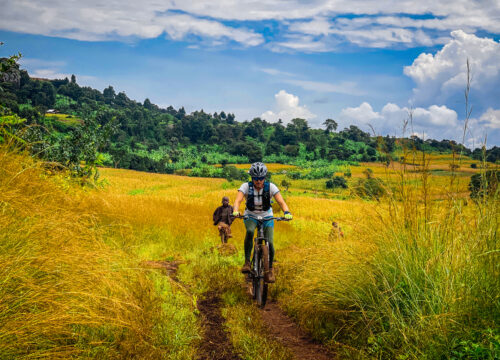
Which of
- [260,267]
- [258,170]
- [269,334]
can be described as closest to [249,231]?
[260,267]

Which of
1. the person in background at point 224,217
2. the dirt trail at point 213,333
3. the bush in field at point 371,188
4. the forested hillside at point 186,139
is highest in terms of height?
the forested hillside at point 186,139

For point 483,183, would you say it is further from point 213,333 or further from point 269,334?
point 213,333

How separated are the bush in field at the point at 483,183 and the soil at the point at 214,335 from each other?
3815mm

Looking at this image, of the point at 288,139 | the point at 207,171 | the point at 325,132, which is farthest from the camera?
Answer: the point at 325,132

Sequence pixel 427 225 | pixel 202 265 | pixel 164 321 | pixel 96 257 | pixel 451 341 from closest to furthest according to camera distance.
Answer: pixel 451 341
pixel 96 257
pixel 427 225
pixel 164 321
pixel 202 265

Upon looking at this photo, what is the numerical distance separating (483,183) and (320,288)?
2.62m

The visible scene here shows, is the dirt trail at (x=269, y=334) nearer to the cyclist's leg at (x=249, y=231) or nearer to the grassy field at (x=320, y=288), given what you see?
the grassy field at (x=320, y=288)

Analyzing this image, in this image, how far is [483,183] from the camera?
4387 mm

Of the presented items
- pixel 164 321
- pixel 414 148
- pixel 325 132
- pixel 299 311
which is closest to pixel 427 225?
pixel 414 148

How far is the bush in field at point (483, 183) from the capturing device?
14.3 ft

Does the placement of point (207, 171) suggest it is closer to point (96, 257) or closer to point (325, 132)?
point (96, 257)

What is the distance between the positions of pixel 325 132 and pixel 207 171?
117 m

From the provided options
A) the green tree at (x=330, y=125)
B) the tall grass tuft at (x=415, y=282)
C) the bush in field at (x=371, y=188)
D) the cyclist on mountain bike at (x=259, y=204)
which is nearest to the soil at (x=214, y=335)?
the cyclist on mountain bike at (x=259, y=204)

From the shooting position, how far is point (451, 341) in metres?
3.20
